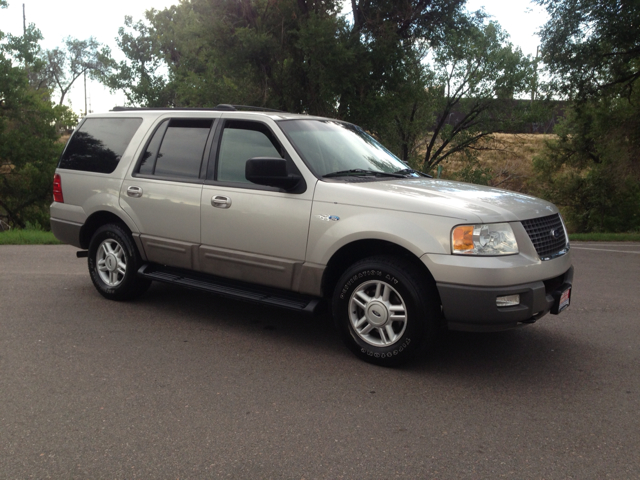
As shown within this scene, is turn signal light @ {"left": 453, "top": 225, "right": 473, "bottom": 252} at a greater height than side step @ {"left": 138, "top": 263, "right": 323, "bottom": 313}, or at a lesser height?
greater

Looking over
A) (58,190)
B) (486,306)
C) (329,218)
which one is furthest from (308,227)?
(58,190)

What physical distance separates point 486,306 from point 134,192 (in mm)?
3748

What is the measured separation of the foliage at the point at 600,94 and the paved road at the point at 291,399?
11458 millimetres

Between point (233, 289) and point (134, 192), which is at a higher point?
point (134, 192)

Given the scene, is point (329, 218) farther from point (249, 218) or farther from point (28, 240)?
point (28, 240)

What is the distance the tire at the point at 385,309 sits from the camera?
4.55m

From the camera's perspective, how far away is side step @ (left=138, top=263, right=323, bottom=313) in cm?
515

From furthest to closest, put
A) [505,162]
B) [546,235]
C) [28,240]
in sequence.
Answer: [505,162], [28,240], [546,235]

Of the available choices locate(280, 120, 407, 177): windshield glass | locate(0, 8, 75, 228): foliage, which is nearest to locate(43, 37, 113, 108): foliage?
locate(0, 8, 75, 228): foliage

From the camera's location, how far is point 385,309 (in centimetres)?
470

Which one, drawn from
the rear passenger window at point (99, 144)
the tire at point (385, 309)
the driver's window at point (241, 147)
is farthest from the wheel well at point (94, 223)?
the tire at point (385, 309)

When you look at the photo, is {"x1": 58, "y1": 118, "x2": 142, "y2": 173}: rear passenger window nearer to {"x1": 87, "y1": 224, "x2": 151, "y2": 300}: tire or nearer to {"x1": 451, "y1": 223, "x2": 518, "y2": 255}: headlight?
{"x1": 87, "y1": 224, "x2": 151, "y2": 300}: tire

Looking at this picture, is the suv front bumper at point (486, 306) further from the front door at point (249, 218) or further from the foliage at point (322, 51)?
the foliage at point (322, 51)

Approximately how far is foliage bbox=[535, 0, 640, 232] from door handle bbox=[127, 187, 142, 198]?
1246cm
